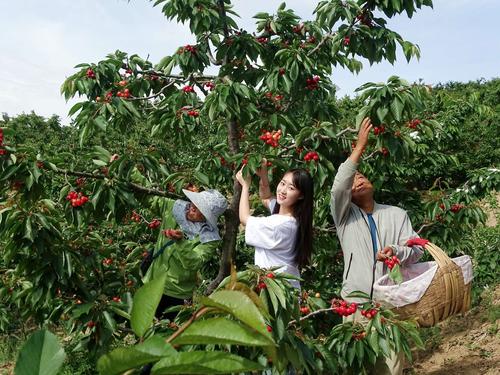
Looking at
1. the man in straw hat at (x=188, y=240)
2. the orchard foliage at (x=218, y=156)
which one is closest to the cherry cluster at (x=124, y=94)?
the orchard foliage at (x=218, y=156)

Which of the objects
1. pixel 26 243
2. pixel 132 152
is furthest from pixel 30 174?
pixel 132 152

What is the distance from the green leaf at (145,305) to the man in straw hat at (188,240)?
2232 mm

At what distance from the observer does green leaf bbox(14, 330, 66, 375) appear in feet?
1.65

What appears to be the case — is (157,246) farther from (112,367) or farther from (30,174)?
(112,367)

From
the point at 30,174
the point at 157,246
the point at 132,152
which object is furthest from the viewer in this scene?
the point at 157,246

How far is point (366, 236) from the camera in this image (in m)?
2.78

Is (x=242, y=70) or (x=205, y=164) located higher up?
(x=242, y=70)

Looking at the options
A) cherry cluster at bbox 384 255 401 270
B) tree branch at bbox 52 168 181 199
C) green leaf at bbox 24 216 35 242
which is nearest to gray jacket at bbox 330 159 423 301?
A: cherry cluster at bbox 384 255 401 270

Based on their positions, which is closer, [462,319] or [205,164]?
[205,164]

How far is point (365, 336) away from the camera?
7.65 ft

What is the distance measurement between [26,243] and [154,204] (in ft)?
3.02

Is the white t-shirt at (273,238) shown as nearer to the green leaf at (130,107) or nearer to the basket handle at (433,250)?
the basket handle at (433,250)

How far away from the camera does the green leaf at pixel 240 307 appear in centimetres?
52

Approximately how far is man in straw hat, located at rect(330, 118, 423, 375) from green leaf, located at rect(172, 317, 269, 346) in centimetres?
217
